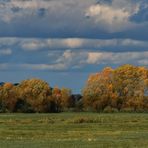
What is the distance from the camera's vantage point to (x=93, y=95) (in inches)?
6708

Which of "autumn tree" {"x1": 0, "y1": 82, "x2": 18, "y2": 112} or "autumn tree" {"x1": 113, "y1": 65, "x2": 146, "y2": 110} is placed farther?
"autumn tree" {"x1": 113, "y1": 65, "x2": 146, "y2": 110}

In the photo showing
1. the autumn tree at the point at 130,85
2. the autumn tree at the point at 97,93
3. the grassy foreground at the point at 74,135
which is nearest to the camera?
the grassy foreground at the point at 74,135

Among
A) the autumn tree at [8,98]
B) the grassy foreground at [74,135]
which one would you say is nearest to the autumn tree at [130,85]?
the autumn tree at [8,98]

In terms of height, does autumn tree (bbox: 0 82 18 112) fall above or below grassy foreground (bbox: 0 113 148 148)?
above

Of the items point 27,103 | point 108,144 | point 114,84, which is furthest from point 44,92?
point 108,144

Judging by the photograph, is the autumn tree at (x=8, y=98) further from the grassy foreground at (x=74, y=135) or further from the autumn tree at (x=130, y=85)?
the grassy foreground at (x=74, y=135)

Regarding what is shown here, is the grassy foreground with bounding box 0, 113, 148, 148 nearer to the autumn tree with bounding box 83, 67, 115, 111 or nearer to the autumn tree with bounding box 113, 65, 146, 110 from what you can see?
the autumn tree with bounding box 83, 67, 115, 111

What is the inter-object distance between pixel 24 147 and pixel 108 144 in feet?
19.7

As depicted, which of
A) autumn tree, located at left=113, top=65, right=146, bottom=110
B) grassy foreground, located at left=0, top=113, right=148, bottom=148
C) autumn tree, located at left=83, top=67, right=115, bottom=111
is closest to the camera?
grassy foreground, located at left=0, top=113, right=148, bottom=148

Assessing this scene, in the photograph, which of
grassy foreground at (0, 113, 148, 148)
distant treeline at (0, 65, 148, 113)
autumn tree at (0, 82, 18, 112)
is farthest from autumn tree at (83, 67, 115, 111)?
grassy foreground at (0, 113, 148, 148)

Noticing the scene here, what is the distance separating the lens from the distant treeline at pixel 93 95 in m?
170

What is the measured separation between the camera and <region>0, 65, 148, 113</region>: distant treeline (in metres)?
170

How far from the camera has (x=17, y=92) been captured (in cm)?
17538

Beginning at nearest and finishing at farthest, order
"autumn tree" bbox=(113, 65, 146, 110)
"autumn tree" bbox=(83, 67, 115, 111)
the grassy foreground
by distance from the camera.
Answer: the grassy foreground < "autumn tree" bbox=(83, 67, 115, 111) < "autumn tree" bbox=(113, 65, 146, 110)
